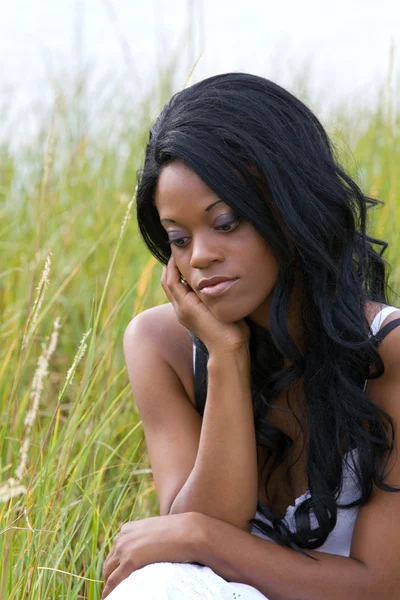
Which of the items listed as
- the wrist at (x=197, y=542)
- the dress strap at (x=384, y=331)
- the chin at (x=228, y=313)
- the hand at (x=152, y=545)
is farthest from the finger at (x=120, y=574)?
the dress strap at (x=384, y=331)

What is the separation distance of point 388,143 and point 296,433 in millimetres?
2116

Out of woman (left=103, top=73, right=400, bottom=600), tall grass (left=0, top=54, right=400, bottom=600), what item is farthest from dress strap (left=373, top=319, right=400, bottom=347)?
tall grass (left=0, top=54, right=400, bottom=600)

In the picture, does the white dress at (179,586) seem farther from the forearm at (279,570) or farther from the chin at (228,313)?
the chin at (228,313)

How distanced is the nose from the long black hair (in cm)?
9

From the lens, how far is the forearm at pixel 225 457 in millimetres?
2242

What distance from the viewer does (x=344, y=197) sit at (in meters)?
2.33

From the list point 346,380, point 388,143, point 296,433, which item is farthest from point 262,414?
point 388,143

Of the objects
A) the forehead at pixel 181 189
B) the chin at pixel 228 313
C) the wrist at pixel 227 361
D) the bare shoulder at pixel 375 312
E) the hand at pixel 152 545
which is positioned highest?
the forehead at pixel 181 189

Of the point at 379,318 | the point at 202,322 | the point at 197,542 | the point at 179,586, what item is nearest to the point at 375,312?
the point at 379,318

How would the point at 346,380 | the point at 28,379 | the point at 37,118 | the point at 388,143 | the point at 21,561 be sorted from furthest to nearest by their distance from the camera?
1. the point at 37,118
2. the point at 388,143
3. the point at 28,379
4. the point at 346,380
5. the point at 21,561

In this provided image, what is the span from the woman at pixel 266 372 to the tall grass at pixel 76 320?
0.63 ft

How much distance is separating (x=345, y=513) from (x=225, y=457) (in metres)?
0.33

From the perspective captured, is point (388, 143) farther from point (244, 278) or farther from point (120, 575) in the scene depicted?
point (120, 575)

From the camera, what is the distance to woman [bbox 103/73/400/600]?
2131mm
